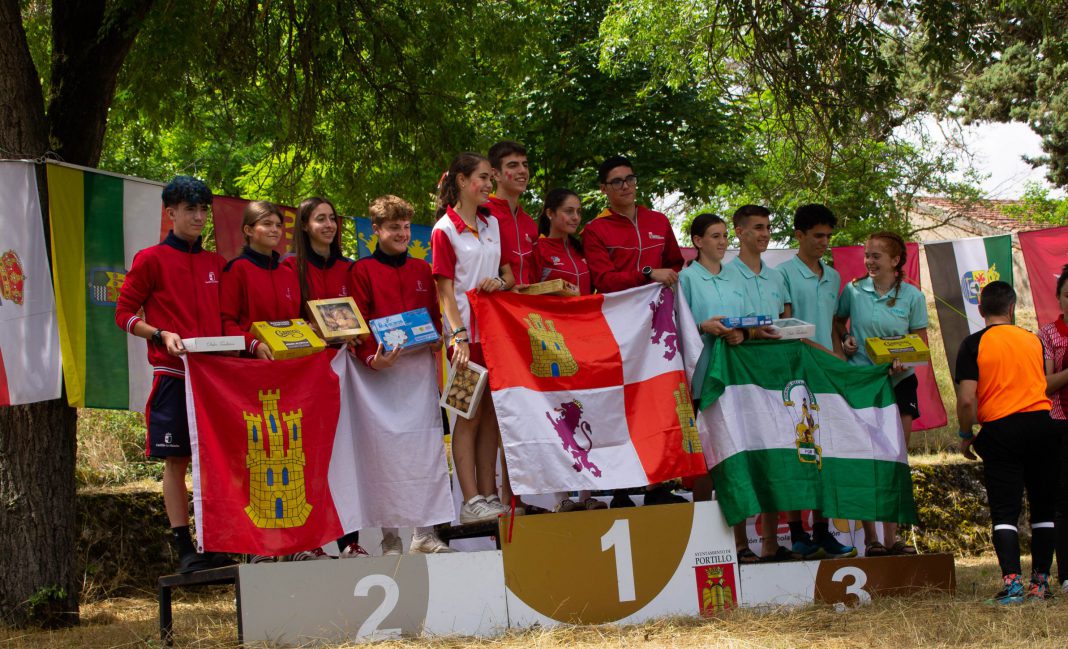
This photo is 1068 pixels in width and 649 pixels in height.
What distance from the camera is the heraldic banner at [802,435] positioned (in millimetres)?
5613

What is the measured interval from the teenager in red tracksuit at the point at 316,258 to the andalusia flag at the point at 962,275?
18.2ft

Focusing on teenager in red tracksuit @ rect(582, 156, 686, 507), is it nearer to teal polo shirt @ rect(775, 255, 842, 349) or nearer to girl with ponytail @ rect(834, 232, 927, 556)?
teal polo shirt @ rect(775, 255, 842, 349)

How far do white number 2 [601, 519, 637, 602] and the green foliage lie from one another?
68.4 feet

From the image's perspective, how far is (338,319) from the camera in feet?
17.0

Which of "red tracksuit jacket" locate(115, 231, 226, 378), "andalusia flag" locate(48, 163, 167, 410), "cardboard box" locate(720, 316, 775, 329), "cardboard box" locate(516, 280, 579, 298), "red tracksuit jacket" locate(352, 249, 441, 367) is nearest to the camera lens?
"red tracksuit jacket" locate(115, 231, 226, 378)

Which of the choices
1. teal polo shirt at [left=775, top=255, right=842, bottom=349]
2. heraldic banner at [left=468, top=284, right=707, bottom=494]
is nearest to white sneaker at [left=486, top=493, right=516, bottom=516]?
heraldic banner at [left=468, top=284, right=707, bottom=494]

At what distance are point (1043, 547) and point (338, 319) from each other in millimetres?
3950

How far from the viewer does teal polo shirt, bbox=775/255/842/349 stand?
252 inches

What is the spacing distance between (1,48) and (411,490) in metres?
3.67

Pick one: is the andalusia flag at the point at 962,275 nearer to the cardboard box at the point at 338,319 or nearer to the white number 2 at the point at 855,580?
the white number 2 at the point at 855,580

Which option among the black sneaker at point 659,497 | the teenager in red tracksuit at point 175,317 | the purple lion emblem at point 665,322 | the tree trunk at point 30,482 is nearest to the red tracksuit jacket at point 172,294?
the teenager in red tracksuit at point 175,317

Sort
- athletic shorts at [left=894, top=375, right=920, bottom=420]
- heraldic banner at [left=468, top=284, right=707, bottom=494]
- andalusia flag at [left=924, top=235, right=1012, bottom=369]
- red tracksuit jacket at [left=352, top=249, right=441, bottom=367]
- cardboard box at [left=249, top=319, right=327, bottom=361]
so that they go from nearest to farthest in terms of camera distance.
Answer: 1. cardboard box at [left=249, top=319, right=327, bottom=361]
2. heraldic banner at [left=468, top=284, right=707, bottom=494]
3. red tracksuit jacket at [left=352, top=249, right=441, bottom=367]
4. athletic shorts at [left=894, top=375, right=920, bottom=420]
5. andalusia flag at [left=924, top=235, right=1012, bottom=369]

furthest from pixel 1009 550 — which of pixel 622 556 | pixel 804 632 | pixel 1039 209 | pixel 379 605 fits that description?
pixel 1039 209

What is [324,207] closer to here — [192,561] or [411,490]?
[411,490]
